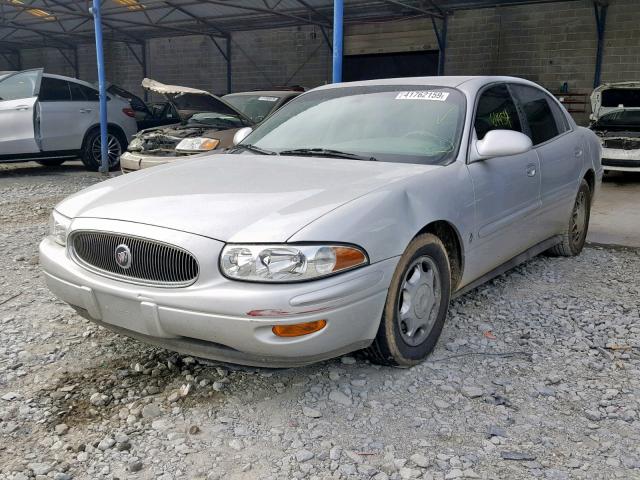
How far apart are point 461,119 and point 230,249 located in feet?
5.52

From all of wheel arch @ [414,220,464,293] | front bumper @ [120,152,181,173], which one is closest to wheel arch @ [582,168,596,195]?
wheel arch @ [414,220,464,293]

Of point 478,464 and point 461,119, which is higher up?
point 461,119

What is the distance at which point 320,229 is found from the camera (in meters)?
2.33

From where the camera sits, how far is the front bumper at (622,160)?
30.5 feet

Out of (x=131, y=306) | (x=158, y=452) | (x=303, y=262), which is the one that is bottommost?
(x=158, y=452)

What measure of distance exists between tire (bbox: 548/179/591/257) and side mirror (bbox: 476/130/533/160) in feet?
5.54

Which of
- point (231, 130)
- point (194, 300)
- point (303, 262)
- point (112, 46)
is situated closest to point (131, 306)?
point (194, 300)

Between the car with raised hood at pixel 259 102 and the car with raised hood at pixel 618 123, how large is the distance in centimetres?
510

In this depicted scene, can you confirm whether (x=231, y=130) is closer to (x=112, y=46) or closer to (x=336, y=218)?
(x=336, y=218)

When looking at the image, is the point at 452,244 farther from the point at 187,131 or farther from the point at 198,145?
the point at 187,131

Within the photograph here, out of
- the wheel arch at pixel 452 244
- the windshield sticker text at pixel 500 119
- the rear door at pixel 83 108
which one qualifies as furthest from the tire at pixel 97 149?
the wheel arch at pixel 452 244

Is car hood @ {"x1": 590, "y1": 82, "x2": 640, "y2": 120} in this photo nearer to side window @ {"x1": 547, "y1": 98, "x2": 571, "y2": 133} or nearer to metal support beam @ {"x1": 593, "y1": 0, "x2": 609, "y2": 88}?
metal support beam @ {"x1": 593, "y1": 0, "x2": 609, "y2": 88}

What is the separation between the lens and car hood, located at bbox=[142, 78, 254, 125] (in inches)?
295

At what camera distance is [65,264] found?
108 inches
